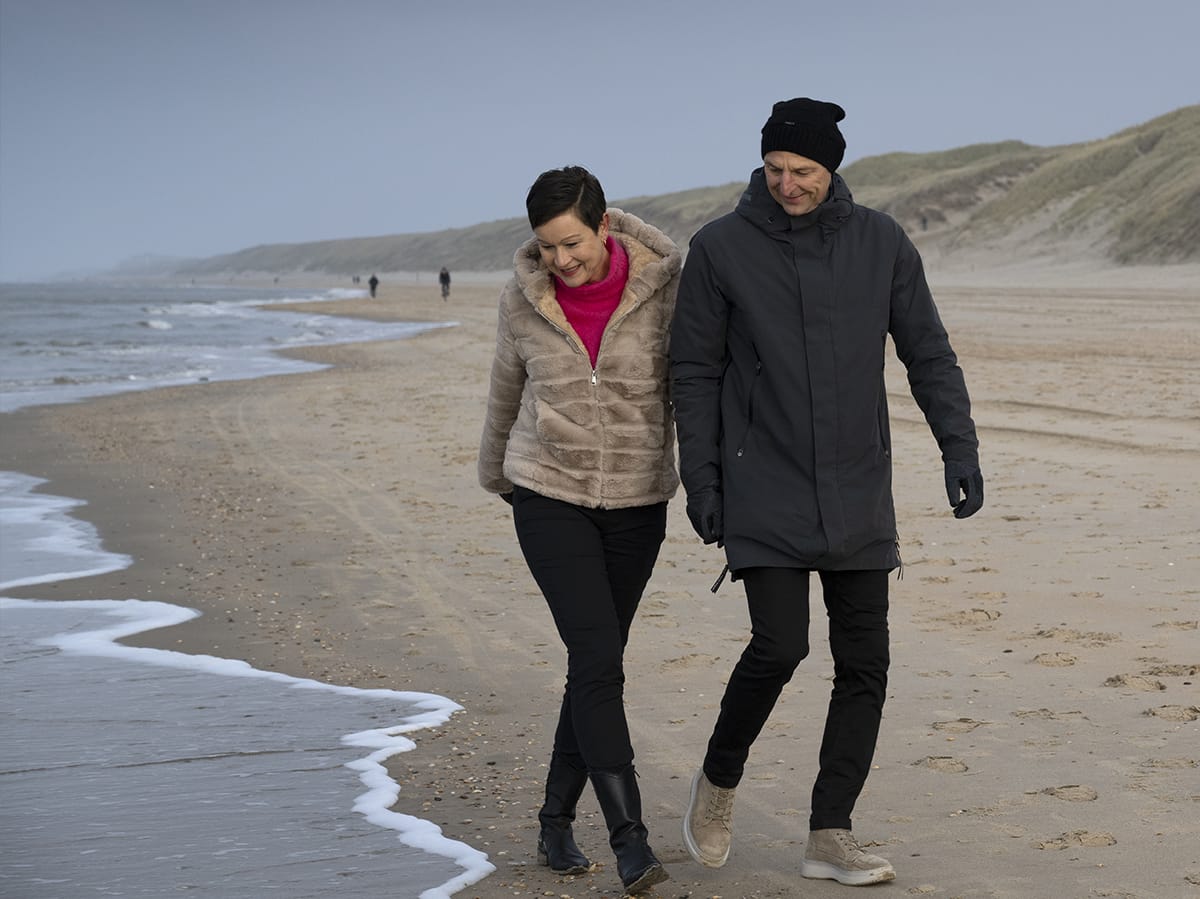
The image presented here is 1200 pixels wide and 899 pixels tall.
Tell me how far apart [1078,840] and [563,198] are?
2.07 meters

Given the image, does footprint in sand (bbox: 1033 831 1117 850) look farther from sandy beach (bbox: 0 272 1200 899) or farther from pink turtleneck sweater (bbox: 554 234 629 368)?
A: pink turtleneck sweater (bbox: 554 234 629 368)

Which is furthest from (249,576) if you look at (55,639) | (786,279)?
(786,279)

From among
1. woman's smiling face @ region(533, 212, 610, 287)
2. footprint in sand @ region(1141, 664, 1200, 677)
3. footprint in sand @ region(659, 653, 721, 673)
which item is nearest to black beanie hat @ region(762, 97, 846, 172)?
woman's smiling face @ region(533, 212, 610, 287)

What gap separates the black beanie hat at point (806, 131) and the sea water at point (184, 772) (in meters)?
1.98

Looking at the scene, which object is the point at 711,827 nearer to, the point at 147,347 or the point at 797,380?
the point at 797,380

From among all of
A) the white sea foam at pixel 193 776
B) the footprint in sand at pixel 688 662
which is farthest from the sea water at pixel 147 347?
the footprint in sand at pixel 688 662

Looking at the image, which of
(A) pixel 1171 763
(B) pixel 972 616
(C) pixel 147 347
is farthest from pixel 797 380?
(C) pixel 147 347

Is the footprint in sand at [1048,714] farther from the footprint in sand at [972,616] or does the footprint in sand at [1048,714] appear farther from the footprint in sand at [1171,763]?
the footprint in sand at [972,616]

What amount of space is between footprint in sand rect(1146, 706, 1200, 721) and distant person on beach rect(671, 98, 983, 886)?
159 cm

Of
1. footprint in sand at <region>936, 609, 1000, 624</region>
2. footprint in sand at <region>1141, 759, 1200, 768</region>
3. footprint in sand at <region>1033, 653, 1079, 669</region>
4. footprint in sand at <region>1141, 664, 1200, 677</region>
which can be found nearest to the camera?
footprint in sand at <region>1141, 759, 1200, 768</region>

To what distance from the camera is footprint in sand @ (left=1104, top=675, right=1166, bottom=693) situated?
5.13m

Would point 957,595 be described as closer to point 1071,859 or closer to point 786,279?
point 1071,859

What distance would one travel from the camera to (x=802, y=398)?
3.55 metres

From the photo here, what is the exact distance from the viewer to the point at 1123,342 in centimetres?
1984
